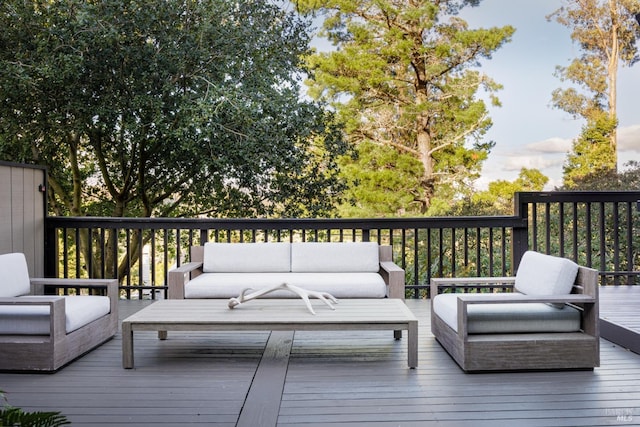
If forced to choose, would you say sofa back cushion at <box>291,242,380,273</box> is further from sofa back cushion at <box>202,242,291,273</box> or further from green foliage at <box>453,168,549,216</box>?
green foliage at <box>453,168,549,216</box>

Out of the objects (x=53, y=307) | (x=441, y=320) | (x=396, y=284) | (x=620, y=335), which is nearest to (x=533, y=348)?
(x=441, y=320)

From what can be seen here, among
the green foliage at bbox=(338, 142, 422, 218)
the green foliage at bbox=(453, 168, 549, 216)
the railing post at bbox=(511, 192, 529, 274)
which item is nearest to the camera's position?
the railing post at bbox=(511, 192, 529, 274)

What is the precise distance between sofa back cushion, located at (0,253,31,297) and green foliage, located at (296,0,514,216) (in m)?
7.39

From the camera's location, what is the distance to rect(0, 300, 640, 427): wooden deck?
7.94ft

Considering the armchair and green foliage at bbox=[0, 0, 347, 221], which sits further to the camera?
green foliage at bbox=[0, 0, 347, 221]

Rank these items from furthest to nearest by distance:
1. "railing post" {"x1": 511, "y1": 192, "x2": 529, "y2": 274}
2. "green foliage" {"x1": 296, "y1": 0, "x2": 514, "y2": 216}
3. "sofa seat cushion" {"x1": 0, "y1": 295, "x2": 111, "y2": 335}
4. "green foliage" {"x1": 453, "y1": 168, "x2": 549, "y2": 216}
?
1. "green foliage" {"x1": 453, "y1": 168, "x2": 549, "y2": 216}
2. "green foliage" {"x1": 296, "y1": 0, "x2": 514, "y2": 216}
3. "railing post" {"x1": 511, "y1": 192, "x2": 529, "y2": 274}
4. "sofa seat cushion" {"x1": 0, "y1": 295, "x2": 111, "y2": 335}

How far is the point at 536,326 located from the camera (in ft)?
10.2

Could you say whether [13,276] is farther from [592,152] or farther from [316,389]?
[592,152]

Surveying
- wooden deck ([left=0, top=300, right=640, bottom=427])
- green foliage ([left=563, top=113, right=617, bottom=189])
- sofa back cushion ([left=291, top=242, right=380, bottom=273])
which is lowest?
wooden deck ([left=0, top=300, right=640, bottom=427])

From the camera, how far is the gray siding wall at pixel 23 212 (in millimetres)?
4480

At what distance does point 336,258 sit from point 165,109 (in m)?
4.36

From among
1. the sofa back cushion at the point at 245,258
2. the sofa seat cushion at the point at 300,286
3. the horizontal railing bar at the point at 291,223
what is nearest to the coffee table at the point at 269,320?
the sofa seat cushion at the point at 300,286

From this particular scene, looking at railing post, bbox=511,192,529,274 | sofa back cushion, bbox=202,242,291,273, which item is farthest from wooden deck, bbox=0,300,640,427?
railing post, bbox=511,192,529,274

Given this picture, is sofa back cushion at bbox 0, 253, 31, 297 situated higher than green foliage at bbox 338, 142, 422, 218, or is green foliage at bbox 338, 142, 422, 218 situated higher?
green foliage at bbox 338, 142, 422, 218
